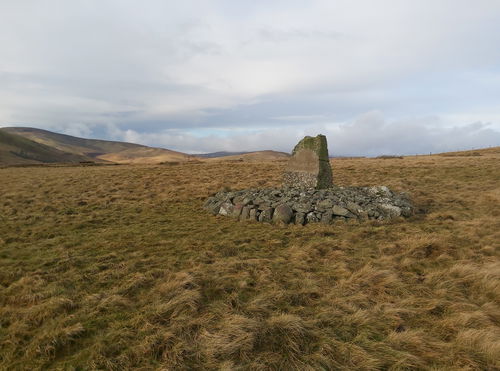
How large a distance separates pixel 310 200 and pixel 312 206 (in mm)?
649

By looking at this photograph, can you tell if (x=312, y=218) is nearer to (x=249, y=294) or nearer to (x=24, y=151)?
(x=249, y=294)

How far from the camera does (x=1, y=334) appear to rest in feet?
16.4

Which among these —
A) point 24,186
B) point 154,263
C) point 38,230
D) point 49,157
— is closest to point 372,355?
point 154,263

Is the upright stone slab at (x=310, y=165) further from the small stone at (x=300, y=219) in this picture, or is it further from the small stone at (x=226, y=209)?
the small stone at (x=226, y=209)

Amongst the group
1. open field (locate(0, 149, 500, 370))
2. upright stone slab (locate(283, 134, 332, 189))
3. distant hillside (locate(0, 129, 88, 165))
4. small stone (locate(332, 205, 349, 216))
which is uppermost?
distant hillside (locate(0, 129, 88, 165))

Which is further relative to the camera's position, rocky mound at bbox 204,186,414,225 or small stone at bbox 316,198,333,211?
small stone at bbox 316,198,333,211

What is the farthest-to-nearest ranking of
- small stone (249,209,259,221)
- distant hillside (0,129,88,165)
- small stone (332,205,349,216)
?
distant hillside (0,129,88,165)
small stone (249,209,259,221)
small stone (332,205,349,216)

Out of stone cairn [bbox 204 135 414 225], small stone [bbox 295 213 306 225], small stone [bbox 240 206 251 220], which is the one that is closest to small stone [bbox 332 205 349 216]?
stone cairn [bbox 204 135 414 225]

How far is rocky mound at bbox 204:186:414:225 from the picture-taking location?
13.0 meters

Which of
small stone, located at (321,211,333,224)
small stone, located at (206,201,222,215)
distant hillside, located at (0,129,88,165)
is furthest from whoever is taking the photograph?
distant hillside, located at (0,129,88,165)

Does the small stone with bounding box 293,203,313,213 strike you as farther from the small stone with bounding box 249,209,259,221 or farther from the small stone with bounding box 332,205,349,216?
the small stone with bounding box 249,209,259,221

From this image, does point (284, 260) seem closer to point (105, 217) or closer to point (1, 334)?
point (1, 334)

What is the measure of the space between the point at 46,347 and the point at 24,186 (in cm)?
2405

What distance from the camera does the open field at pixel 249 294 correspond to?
14.6 feet
